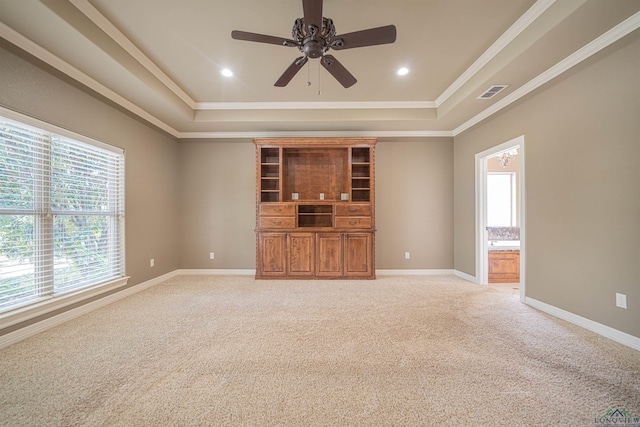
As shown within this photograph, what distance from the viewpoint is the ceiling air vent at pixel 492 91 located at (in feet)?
10.0

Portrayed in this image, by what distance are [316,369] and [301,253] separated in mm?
2597

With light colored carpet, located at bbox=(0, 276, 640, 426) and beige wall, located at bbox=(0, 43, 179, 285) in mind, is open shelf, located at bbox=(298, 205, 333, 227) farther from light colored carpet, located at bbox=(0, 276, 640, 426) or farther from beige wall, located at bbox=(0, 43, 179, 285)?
beige wall, located at bbox=(0, 43, 179, 285)

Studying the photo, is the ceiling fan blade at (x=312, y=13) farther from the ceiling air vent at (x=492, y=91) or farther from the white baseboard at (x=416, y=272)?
the white baseboard at (x=416, y=272)

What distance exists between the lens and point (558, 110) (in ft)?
9.05

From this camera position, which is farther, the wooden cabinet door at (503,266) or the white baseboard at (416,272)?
the white baseboard at (416,272)

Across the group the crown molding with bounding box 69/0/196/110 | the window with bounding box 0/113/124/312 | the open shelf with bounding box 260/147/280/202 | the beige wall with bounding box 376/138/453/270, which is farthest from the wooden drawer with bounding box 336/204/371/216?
the window with bounding box 0/113/124/312

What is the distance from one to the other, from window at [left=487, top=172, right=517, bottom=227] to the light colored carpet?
3.14 meters

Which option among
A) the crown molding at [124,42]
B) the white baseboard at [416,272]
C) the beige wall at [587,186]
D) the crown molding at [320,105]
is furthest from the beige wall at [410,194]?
the crown molding at [124,42]

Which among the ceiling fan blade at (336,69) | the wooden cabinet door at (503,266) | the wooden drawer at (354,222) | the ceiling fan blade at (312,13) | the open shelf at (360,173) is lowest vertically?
the wooden cabinet door at (503,266)

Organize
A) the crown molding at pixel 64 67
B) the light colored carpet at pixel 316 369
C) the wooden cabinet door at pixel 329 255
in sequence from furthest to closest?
1. the wooden cabinet door at pixel 329 255
2. the crown molding at pixel 64 67
3. the light colored carpet at pixel 316 369

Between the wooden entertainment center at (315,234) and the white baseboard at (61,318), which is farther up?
the wooden entertainment center at (315,234)

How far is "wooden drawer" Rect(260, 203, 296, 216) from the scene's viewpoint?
4406 millimetres

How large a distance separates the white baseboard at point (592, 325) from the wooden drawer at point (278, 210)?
358 cm

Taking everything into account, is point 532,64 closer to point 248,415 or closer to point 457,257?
point 457,257
